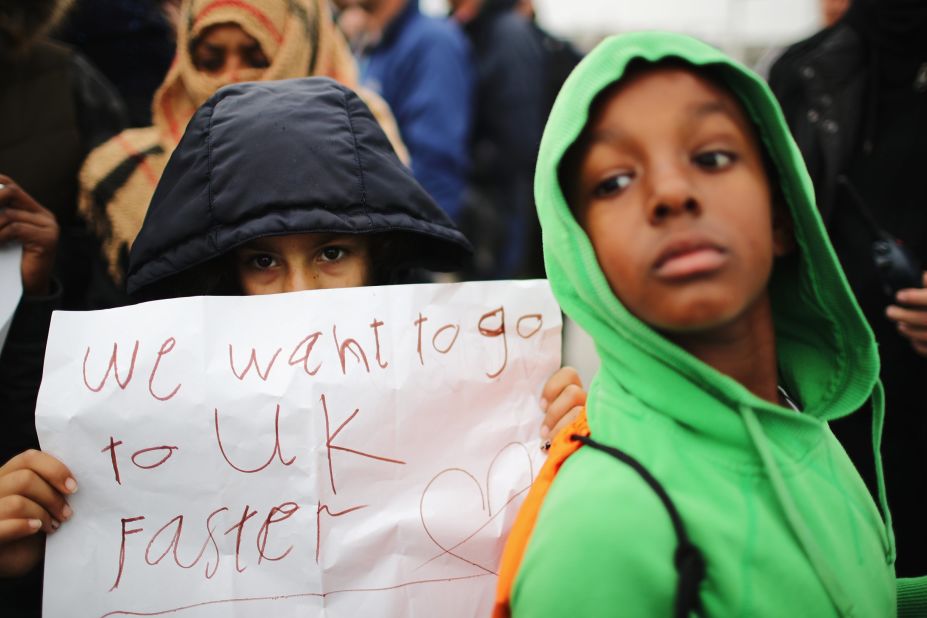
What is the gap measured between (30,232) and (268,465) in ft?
2.59

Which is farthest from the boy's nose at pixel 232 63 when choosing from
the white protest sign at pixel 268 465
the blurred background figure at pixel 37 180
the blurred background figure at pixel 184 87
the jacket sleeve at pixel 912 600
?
the jacket sleeve at pixel 912 600

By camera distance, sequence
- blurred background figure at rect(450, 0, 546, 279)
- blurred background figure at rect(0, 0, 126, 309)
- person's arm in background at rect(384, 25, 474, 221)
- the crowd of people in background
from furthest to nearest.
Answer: blurred background figure at rect(450, 0, 546, 279), person's arm in background at rect(384, 25, 474, 221), blurred background figure at rect(0, 0, 126, 309), the crowd of people in background

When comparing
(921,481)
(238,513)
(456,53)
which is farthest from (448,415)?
(456,53)

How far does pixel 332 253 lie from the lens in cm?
163

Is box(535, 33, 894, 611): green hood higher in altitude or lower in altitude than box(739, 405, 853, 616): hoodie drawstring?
higher

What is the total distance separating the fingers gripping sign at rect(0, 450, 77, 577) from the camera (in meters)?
1.25

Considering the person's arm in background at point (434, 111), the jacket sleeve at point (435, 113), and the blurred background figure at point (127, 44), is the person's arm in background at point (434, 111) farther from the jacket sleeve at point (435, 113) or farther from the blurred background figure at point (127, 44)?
the blurred background figure at point (127, 44)

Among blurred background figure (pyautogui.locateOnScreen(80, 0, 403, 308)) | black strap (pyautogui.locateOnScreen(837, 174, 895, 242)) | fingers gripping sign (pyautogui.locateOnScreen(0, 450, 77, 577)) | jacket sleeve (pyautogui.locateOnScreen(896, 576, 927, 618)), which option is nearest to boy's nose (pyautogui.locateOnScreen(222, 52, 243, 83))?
blurred background figure (pyautogui.locateOnScreen(80, 0, 403, 308))

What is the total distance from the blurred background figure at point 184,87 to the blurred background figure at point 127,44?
2.00 ft

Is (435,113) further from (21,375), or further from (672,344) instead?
(672,344)

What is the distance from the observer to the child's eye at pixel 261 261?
1.62 meters

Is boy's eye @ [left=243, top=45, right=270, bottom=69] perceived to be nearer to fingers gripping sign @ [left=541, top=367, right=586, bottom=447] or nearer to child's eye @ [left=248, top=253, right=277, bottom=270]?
child's eye @ [left=248, top=253, right=277, bottom=270]

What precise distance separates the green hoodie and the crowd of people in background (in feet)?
2.15

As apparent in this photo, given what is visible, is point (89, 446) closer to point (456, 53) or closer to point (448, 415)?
point (448, 415)
